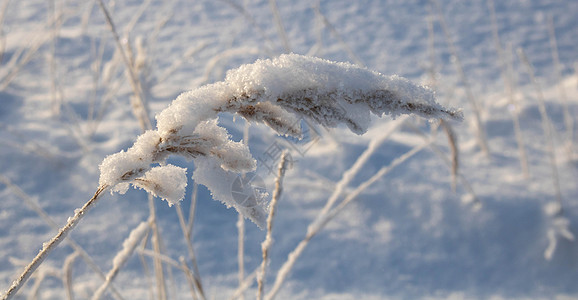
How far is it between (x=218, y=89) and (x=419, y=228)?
118cm

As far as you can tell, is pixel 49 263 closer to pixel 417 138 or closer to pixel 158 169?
pixel 158 169

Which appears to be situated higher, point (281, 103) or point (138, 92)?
point (138, 92)

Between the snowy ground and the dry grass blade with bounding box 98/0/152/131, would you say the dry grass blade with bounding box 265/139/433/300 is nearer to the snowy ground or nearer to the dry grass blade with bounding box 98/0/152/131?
the snowy ground

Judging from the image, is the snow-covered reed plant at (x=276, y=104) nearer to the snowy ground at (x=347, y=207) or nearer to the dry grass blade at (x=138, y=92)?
the snowy ground at (x=347, y=207)

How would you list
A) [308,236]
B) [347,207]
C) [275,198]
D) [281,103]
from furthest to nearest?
[347,207]
[308,236]
[275,198]
[281,103]

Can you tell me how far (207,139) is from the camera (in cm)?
41

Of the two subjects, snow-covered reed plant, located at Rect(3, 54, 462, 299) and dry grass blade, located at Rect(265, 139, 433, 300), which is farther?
dry grass blade, located at Rect(265, 139, 433, 300)

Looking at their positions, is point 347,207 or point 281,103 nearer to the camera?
point 281,103

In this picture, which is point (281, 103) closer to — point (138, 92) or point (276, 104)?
point (276, 104)

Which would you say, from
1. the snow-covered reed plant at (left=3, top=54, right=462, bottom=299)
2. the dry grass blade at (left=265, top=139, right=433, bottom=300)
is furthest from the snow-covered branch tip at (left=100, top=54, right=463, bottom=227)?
the dry grass blade at (left=265, top=139, right=433, bottom=300)

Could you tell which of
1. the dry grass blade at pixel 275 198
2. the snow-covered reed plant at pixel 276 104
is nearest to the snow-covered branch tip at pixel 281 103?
the snow-covered reed plant at pixel 276 104

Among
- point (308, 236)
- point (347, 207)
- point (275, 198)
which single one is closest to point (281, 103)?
point (275, 198)

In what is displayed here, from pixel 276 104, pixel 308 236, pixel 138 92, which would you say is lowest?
pixel 308 236

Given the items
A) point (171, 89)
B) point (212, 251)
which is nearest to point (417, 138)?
point (212, 251)
